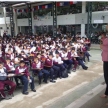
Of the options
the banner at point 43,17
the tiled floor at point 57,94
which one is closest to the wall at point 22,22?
the banner at point 43,17

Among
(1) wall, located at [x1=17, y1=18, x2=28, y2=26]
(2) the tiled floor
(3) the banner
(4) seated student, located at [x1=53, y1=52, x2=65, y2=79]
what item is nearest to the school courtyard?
(2) the tiled floor

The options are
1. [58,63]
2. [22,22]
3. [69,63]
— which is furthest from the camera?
[22,22]

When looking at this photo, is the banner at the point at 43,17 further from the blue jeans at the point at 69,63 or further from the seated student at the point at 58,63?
the seated student at the point at 58,63

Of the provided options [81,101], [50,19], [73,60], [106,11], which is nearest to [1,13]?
[50,19]

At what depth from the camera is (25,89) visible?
4797mm

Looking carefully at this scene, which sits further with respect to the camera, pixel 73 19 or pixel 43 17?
pixel 43 17

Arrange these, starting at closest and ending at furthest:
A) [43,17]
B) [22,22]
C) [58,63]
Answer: [58,63] < [43,17] < [22,22]

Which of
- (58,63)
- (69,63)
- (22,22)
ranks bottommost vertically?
(69,63)

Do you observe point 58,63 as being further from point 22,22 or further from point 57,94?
point 22,22

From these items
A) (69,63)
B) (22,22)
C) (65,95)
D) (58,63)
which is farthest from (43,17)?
(65,95)

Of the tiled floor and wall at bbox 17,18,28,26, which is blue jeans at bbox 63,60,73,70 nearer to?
the tiled floor

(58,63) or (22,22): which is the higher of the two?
(22,22)

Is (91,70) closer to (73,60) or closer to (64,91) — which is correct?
(73,60)

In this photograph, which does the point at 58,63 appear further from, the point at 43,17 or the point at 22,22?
the point at 22,22
